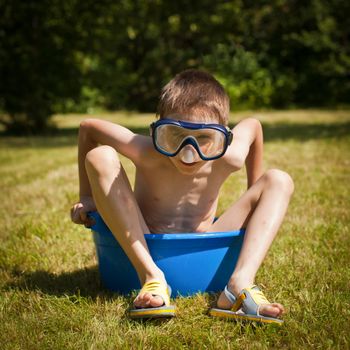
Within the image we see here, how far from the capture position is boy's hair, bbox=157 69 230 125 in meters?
1.96

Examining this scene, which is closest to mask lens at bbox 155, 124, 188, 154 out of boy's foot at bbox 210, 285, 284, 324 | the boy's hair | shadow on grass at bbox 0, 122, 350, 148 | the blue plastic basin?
the boy's hair

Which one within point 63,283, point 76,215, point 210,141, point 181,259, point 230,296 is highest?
point 210,141

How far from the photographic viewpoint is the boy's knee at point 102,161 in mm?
1910

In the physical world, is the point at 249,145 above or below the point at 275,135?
above

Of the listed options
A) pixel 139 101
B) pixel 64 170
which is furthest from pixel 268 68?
pixel 64 170

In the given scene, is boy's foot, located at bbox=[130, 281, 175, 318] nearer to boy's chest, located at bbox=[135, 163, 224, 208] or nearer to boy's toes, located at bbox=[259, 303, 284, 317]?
boy's toes, located at bbox=[259, 303, 284, 317]

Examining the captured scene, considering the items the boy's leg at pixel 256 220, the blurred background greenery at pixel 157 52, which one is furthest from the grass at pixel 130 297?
the blurred background greenery at pixel 157 52

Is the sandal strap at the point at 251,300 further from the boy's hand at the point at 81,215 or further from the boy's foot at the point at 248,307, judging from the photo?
the boy's hand at the point at 81,215

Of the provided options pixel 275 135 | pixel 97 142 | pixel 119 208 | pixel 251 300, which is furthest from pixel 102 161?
pixel 275 135

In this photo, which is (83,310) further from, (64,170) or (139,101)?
(139,101)

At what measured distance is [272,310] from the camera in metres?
1.69

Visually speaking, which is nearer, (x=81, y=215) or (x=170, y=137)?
(x=170, y=137)

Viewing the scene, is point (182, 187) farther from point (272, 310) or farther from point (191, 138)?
point (272, 310)

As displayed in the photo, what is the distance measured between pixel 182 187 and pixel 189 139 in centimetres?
34
